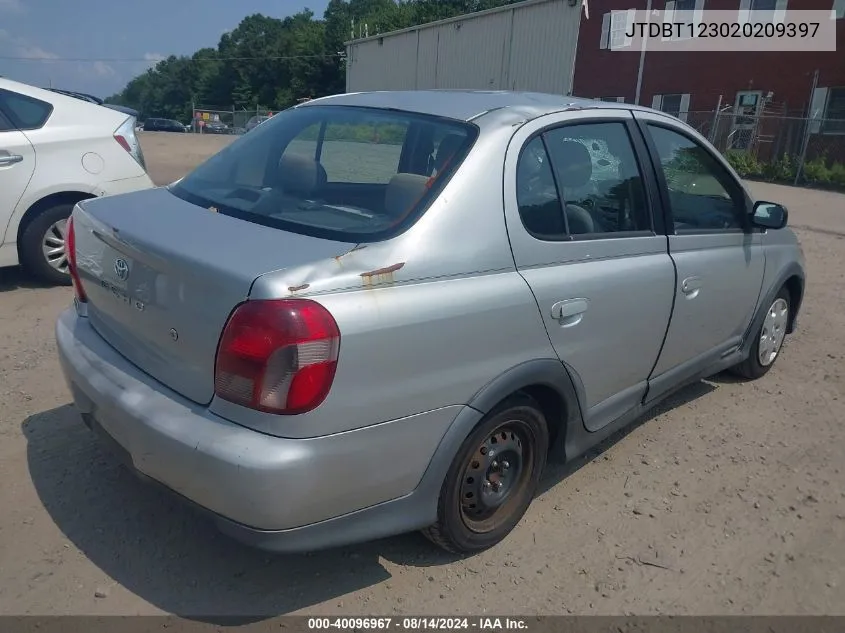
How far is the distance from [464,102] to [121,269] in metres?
1.57

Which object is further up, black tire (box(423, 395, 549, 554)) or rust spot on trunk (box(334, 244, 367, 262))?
rust spot on trunk (box(334, 244, 367, 262))

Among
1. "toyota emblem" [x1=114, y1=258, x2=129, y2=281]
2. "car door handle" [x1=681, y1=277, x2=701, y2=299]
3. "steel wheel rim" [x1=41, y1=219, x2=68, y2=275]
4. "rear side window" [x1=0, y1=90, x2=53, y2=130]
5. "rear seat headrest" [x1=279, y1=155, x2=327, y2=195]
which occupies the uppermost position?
"rear side window" [x1=0, y1=90, x2=53, y2=130]

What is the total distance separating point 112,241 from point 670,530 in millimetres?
2637

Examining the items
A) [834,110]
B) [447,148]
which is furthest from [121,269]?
[834,110]

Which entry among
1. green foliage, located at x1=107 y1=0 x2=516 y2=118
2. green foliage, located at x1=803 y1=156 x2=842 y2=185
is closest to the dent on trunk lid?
green foliage, located at x1=803 y1=156 x2=842 y2=185

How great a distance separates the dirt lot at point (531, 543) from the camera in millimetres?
2613

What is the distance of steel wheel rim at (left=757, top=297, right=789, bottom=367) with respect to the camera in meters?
4.66

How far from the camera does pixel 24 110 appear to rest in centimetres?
571

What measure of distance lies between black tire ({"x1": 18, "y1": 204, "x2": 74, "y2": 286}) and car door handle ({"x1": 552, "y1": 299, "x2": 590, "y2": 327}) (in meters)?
4.62

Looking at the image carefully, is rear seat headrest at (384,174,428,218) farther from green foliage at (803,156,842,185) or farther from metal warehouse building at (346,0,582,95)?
metal warehouse building at (346,0,582,95)

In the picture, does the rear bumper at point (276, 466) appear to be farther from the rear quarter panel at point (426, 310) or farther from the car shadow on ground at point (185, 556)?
the car shadow on ground at point (185, 556)

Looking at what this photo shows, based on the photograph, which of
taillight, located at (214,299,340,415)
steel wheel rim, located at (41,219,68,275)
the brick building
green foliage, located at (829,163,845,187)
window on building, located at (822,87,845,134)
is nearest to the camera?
taillight, located at (214,299,340,415)

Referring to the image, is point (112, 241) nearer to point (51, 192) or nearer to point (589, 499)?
point (589, 499)

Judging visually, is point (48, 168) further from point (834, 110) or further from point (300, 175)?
point (834, 110)
